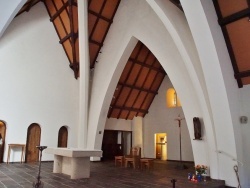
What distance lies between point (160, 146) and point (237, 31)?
30.7 feet

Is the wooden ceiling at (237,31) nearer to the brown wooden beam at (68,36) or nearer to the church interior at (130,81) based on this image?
the church interior at (130,81)

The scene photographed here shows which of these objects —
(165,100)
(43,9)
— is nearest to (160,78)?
(165,100)

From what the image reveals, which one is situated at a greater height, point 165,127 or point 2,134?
point 165,127

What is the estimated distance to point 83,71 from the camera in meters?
9.48

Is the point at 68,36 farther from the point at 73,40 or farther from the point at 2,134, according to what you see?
the point at 2,134

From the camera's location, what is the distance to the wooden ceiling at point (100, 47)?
954cm

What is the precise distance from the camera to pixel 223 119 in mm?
5523

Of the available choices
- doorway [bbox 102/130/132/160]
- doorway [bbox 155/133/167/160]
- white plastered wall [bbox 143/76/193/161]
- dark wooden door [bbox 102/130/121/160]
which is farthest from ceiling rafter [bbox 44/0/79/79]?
doorway [bbox 155/133/167/160]

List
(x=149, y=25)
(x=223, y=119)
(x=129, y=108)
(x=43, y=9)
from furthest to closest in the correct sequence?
(x=129, y=108)
(x=43, y=9)
(x=149, y=25)
(x=223, y=119)

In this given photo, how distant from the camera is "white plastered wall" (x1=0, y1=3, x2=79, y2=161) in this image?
9.03 m

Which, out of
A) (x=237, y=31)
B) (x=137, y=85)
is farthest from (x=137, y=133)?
(x=237, y=31)

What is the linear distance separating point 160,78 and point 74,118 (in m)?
5.54

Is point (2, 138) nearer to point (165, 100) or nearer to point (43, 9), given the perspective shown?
point (43, 9)

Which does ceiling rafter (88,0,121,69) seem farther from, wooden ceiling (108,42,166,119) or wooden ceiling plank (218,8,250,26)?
wooden ceiling plank (218,8,250,26)
